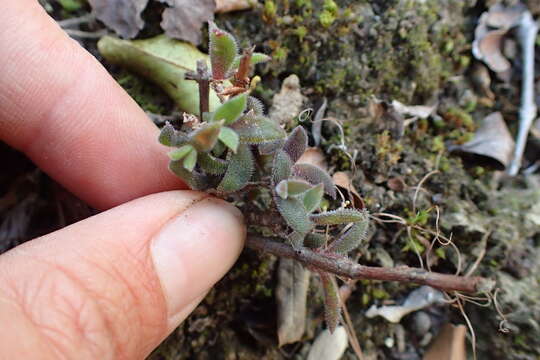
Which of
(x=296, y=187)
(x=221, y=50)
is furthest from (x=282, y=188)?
(x=221, y=50)

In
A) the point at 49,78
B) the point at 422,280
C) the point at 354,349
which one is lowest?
the point at 354,349

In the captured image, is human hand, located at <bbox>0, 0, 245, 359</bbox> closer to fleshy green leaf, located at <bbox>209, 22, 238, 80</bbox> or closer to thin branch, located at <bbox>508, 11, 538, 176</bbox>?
fleshy green leaf, located at <bbox>209, 22, 238, 80</bbox>

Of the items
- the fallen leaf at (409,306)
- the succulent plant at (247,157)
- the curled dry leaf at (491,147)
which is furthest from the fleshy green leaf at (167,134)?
the curled dry leaf at (491,147)

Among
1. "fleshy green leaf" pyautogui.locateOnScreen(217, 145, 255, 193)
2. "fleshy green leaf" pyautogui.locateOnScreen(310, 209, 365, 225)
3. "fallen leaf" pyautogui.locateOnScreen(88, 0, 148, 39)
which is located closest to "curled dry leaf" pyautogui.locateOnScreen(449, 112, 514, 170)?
"fleshy green leaf" pyautogui.locateOnScreen(310, 209, 365, 225)

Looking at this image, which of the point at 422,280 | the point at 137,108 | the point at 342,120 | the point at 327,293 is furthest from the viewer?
the point at 342,120

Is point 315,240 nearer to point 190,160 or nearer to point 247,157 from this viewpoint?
point 247,157

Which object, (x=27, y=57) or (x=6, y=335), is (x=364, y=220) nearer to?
(x=6, y=335)

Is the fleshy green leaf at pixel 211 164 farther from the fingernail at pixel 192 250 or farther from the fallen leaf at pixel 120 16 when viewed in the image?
the fallen leaf at pixel 120 16

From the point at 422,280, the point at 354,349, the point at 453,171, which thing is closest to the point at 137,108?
the point at 422,280
